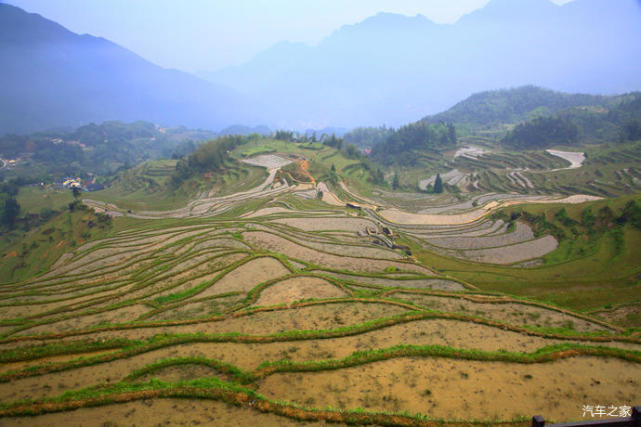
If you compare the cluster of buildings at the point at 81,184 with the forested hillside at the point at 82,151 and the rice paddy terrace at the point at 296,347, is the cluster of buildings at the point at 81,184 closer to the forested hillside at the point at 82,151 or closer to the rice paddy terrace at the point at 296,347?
the forested hillside at the point at 82,151

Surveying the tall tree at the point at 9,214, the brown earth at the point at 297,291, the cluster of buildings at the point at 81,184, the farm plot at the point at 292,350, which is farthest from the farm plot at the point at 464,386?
the cluster of buildings at the point at 81,184

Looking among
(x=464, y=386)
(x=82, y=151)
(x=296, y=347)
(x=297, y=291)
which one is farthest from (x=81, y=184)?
(x=464, y=386)

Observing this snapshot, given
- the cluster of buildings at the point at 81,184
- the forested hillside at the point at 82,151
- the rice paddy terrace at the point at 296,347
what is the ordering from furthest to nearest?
the forested hillside at the point at 82,151
the cluster of buildings at the point at 81,184
the rice paddy terrace at the point at 296,347

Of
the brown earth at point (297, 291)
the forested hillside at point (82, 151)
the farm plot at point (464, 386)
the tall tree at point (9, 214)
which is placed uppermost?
the forested hillside at point (82, 151)

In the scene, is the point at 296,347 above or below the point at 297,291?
above

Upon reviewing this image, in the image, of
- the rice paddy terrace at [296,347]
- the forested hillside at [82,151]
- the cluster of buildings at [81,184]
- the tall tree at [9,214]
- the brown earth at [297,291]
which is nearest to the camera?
the rice paddy terrace at [296,347]

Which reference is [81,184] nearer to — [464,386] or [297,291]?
[297,291]

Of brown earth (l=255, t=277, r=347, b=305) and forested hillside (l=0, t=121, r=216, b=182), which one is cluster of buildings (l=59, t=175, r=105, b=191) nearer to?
forested hillside (l=0, t=121, r=216, b=182)

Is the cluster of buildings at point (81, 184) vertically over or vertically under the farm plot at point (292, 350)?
over

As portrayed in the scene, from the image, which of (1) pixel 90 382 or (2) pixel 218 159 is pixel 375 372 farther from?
(2) pixel 218 159
